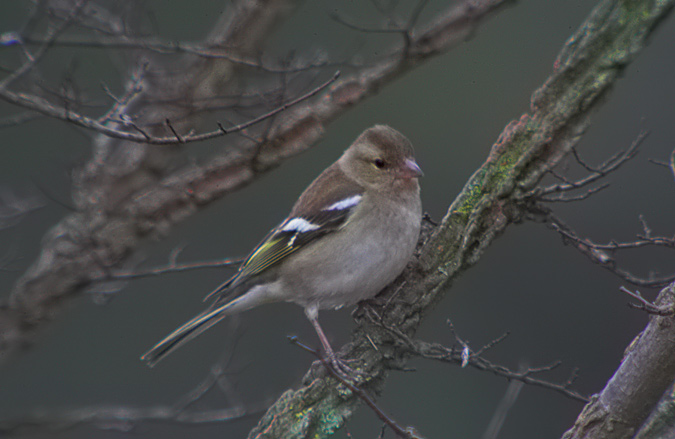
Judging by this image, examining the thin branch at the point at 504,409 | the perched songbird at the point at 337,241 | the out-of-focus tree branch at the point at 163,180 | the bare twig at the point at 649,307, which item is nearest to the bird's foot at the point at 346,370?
the perched songbird at the point at 337,241

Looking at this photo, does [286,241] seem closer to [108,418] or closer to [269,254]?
[269,254]

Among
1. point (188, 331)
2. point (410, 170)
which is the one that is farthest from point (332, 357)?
point (410, 170)

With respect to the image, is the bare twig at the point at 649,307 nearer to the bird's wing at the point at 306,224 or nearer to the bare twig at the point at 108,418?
the bird's wing at the point at 306,224

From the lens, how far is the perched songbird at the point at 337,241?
4.36 meters

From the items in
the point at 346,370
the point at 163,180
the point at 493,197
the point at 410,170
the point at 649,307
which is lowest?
the point at 649,307

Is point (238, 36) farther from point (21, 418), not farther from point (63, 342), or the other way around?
point (63, 342)

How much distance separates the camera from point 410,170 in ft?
15.4

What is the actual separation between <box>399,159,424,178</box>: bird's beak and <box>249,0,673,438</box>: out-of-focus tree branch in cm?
76

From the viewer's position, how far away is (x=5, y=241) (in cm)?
812

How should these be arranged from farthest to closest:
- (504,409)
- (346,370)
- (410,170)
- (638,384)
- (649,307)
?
(410,170)
(504,409)
(346,370)
(638,384)
(649,307)

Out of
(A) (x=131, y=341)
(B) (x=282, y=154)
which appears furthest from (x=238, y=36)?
(A) (x=131, y=341)

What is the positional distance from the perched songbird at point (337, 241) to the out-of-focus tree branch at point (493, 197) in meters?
0.36

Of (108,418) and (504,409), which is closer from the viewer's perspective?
(504,409)

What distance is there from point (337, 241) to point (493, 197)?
1272 millimetres
